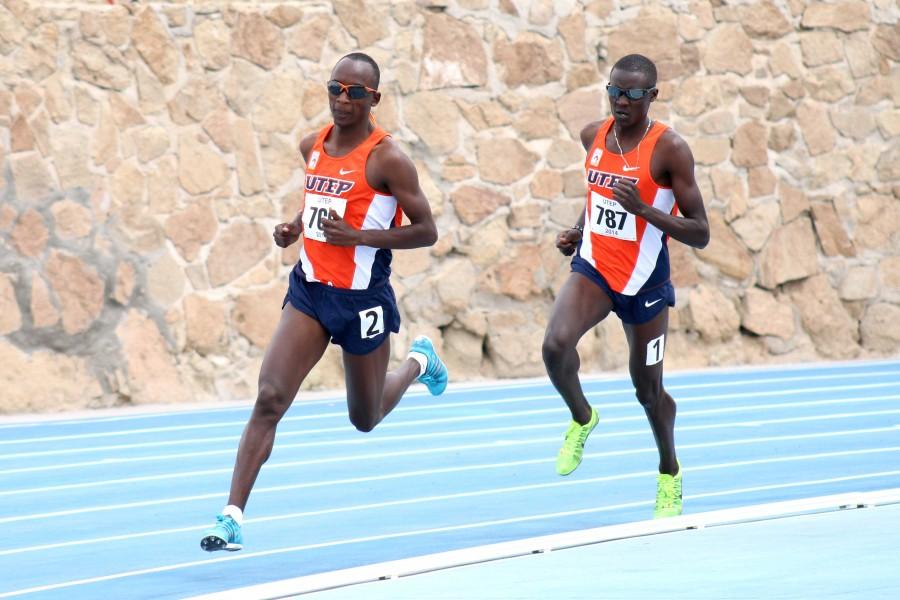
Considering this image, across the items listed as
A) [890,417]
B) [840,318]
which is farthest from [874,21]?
[890,417]

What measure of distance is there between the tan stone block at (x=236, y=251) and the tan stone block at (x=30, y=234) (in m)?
1.20

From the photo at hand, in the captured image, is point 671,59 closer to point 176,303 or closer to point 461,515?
point 176,303

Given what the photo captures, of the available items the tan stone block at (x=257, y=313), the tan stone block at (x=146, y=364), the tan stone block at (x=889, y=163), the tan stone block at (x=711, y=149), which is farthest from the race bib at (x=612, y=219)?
the tan stone block at (x=889, y=163)

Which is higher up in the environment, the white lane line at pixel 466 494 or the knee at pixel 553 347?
the knee at pixel 553 347

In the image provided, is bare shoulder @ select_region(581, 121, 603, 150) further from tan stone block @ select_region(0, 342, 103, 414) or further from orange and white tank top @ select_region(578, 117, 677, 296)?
tan stone block @ select_region(0, 342, 103, 414)

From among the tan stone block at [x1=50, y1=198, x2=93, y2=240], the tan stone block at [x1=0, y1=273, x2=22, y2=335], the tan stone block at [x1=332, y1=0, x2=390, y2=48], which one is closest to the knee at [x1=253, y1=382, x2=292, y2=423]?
the tan stone block at [x1=0, y1=273, x2=22, y2=335]

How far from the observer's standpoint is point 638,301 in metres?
7.36

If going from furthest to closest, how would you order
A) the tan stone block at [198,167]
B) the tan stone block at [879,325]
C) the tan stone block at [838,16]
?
the tan stone block at [879,325], the tan stone block at [838,16], the tan stone block at [198,167]

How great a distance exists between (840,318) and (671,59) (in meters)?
2.72

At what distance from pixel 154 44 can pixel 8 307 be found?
2032 mm

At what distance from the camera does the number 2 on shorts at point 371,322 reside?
6.80 m

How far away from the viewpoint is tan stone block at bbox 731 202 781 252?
13.5 meters

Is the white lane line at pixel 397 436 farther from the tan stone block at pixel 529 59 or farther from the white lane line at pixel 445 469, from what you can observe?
the tan stone block at pixel 529 59

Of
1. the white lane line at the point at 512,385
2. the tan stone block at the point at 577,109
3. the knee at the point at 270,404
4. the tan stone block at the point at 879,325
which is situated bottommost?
the knee at the point at 270,404
